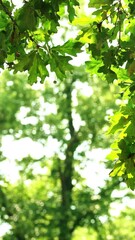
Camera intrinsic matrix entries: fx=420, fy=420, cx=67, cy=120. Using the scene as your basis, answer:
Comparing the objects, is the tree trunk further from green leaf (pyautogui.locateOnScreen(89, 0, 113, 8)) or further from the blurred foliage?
green leaf (pyautogui.locateOnScreen(89, 0, 113, 8))

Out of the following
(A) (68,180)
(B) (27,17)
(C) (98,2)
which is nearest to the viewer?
(B) (27,17)

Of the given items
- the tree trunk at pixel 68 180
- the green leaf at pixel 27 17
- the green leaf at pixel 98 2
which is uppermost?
the tree trunk at pixel 68 180

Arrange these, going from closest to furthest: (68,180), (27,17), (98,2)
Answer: (27,17)
(98,2)
(68,180)

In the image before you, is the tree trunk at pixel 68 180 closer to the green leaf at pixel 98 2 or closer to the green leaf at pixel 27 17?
the green leaf at pixel 98 2

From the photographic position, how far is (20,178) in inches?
810

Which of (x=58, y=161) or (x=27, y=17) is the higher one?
(x=58, y=161)

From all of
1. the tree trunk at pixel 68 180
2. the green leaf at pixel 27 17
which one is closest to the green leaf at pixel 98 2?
the green leaf at pixel 27 17

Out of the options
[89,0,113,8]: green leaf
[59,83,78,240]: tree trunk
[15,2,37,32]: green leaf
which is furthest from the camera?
[59,83,78,240]: tree trunk

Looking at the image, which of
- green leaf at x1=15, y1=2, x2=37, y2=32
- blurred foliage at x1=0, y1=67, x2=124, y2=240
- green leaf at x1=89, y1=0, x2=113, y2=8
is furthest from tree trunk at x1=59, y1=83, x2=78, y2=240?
green leaf at x1=15, y1=2, x2=37, y2=32

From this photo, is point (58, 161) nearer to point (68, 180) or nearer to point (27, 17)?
point (68, 180)

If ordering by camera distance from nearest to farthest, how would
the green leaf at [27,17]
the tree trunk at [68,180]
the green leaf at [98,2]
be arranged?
1. the green leaf at [27,17]
2. the green leaf at [98,2]
3. the tree trunk at [68,180]

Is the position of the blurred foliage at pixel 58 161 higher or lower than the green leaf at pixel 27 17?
higher

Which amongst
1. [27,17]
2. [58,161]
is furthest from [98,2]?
[58,161]

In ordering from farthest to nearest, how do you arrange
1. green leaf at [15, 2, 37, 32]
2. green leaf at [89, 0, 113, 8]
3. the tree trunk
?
the tree trunk, green leaf at [89, 0, 113, 8], green leaf at [15, 2, 37, 32]
